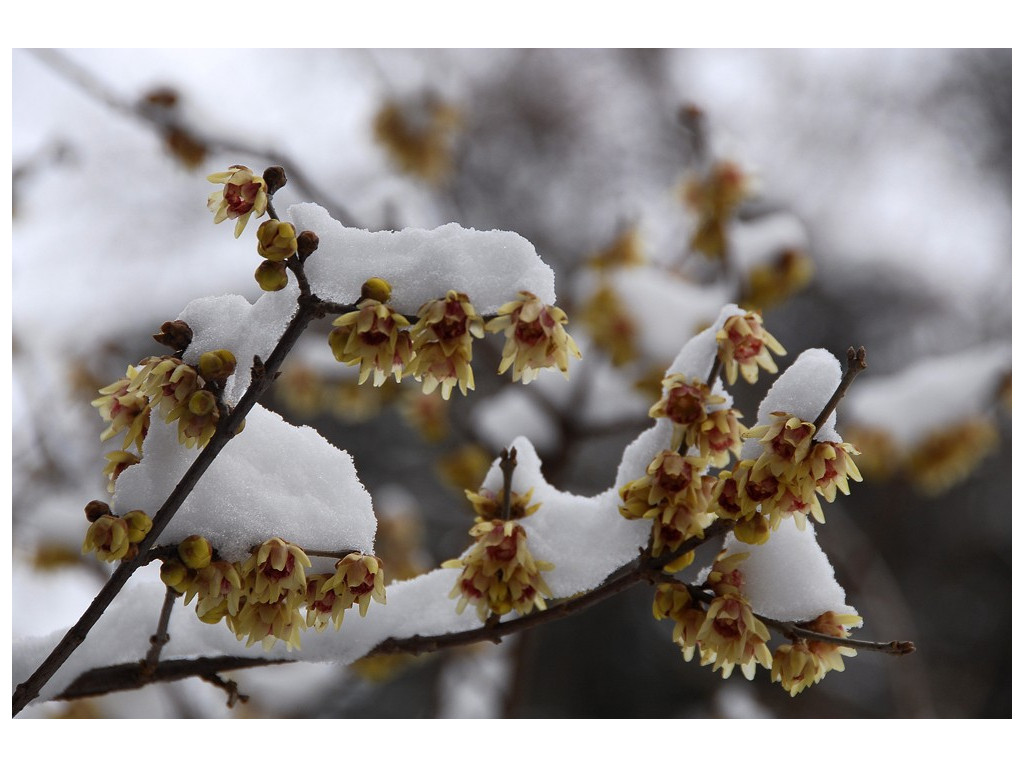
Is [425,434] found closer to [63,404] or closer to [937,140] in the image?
[63,404]

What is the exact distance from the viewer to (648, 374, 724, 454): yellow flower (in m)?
0.87

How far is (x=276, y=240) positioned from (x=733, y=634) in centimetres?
58

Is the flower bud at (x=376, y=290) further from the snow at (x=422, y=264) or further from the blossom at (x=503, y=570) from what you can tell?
the blossom at (x=503, y=570)

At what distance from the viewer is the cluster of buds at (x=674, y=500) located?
32.8 inches

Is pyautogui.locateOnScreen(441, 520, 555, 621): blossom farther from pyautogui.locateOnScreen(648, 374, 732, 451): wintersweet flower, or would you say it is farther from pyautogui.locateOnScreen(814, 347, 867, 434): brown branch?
pyautogui.locateOnScreen(814, 347, 867, 434): brown branch

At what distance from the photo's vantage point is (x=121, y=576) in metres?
0.73

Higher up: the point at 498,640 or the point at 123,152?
the point at 123,152

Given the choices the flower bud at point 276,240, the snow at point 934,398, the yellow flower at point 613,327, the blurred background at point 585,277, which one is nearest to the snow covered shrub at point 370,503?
the flower bud at point 276,240

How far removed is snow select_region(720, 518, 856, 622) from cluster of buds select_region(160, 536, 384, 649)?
40 cm

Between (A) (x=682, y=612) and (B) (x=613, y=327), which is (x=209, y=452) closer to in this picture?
(A) (x=682, y=612)

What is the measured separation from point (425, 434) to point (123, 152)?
250 cm

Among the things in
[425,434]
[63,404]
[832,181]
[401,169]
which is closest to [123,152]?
[63,404]

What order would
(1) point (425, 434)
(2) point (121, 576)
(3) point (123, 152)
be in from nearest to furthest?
(2) point (121, 576) → (1) point (425, 434) → (3) point (123, 152)

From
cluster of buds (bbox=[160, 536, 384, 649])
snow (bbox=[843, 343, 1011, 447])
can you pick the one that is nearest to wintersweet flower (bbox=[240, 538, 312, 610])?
cluster of buds (bbox=[160, 536, 384, 649])
